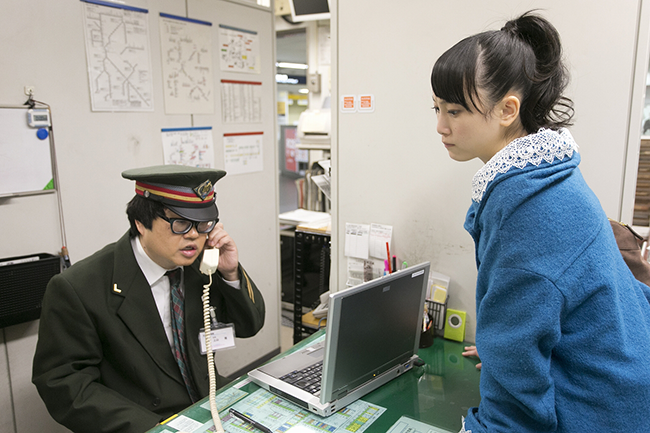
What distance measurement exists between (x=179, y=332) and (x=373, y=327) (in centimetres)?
73

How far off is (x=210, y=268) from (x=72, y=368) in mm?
506

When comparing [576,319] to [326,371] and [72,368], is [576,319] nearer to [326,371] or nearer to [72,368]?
[326,371]

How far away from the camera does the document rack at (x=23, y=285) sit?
1820 millimetres

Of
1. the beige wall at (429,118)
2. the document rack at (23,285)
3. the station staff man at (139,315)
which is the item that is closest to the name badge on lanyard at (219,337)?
the station staff man at (139,315)

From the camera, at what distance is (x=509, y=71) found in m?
0.87

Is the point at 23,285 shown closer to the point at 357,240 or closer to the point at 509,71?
the point at 357,240

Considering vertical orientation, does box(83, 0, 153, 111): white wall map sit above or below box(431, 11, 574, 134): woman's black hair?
above

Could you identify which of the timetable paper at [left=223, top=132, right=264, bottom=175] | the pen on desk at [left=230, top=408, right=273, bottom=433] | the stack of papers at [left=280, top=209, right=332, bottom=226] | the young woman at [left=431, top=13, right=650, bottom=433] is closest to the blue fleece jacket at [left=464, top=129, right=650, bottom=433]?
the young woman at [left=431, top=13, right=650, bottom=433]

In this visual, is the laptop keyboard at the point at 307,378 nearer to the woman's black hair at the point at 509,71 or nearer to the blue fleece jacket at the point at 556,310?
the blue fleece jacket at the point at 556,310

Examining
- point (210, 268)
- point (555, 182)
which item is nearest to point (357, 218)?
point (210, 268)

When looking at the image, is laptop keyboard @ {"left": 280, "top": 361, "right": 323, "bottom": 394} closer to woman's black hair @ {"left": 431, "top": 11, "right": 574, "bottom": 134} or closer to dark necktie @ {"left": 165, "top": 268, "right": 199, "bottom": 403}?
dark necktie @ {"left": 165, "top": 268, "right": 199, "bottom": 403}

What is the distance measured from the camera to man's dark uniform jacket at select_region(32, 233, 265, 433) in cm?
136

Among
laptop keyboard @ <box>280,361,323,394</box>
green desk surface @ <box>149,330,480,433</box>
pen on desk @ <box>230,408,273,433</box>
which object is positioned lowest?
green desk surface @ <box>149,330,480,433</box>

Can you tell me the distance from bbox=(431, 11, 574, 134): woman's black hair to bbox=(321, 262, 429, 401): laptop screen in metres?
0.53
